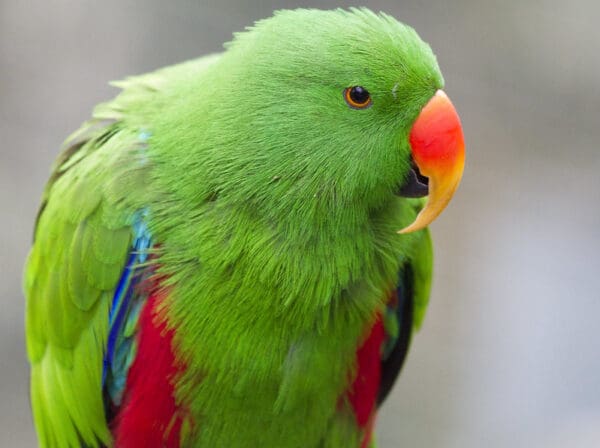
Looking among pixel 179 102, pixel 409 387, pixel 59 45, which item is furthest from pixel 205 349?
pixel 59 45

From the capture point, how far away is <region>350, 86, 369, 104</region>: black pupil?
1979mm

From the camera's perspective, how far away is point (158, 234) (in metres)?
2.18

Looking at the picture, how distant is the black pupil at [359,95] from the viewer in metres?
1.98

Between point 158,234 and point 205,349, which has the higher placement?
point 158,234

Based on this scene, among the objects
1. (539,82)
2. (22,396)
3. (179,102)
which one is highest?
(539,82)

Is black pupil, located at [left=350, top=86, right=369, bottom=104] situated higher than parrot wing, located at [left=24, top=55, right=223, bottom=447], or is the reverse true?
black pupil, located at [left=350, top=86, right=369, bottom=104]

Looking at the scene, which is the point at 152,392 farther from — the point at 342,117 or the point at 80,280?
the point at 342,117

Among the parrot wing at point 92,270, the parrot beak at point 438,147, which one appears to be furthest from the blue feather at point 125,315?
the parrot beak at point 438,147

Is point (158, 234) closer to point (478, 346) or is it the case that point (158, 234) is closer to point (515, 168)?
point (478, 346)

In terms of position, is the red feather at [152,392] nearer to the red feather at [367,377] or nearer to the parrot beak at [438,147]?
the red feather at [367,377]

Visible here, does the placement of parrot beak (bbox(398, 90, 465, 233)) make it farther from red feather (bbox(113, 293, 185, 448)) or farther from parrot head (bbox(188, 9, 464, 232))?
red feather (bbox(113, 293, 185, 448))

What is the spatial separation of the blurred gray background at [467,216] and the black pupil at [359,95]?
9.56 ft

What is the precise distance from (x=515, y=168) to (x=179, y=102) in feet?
11.3

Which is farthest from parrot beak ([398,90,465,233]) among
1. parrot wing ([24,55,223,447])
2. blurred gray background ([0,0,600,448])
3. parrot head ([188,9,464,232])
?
blurred gray background ([0,0,600,448])
